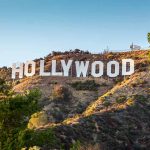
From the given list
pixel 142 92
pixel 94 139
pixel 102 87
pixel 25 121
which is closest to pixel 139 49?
pixel 102 87

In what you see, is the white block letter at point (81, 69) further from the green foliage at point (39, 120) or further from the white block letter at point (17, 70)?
the green foliage at point (39, 120)

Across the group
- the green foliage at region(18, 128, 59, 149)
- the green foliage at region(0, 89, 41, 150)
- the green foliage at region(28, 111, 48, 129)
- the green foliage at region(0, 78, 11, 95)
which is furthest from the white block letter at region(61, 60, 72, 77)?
the green foliage at region(0, 89, 41, 150)

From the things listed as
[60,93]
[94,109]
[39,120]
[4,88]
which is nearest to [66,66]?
[60,93]

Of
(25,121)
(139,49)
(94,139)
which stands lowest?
(94,139)

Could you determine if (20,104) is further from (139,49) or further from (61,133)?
(139,49)

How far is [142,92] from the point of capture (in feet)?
263

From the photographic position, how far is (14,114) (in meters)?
35.7

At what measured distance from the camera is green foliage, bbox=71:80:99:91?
296ft

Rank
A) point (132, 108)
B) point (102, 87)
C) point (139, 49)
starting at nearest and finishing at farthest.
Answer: point (132, 108)
point (102, 87)
point (139, 49)

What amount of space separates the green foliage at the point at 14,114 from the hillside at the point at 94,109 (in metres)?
1.11

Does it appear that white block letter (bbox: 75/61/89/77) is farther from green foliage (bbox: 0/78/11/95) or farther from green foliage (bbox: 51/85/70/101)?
green foliage (bbox: 0/78/11/95)

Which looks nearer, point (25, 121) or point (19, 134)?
point (19, 134)

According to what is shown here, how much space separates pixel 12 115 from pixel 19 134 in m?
1.68

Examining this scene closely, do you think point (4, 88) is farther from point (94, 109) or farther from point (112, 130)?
point (94, 109)
